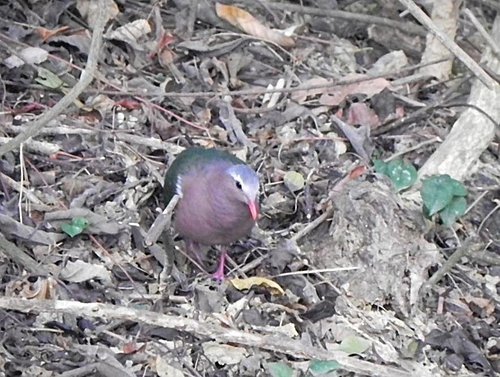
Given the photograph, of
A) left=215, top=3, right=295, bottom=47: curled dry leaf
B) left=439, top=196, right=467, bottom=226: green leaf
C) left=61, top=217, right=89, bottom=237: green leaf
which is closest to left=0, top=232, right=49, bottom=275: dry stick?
left=61, top=217, right=89, bottom=237: green leaf

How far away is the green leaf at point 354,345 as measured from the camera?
4285 mm

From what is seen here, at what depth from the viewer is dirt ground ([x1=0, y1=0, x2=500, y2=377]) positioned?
4176 millimetres

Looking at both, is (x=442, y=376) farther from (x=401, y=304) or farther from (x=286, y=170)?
(x=286, y=170)

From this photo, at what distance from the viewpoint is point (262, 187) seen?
5.13 metres

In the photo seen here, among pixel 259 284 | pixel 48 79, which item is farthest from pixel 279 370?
pixel 48 79

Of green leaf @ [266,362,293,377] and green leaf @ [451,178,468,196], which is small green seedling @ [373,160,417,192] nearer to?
green leaf @ [451,178,468,196]

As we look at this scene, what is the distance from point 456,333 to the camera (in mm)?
4523

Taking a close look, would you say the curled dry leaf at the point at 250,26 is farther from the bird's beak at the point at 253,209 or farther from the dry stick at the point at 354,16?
the bird's beak at the point at 253,209

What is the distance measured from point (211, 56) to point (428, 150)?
1289 mm

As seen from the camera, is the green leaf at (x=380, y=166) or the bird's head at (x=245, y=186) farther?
the green leaf at (x=380, y=166)

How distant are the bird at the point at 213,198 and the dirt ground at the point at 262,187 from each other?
15 cm

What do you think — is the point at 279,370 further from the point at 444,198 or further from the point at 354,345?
the point at 444,198

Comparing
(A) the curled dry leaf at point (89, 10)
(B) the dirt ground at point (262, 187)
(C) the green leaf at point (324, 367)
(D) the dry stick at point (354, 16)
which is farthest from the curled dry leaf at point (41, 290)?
(D) the dry stick at point (354, 16)

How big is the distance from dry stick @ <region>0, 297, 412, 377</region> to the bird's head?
0.48 meters
